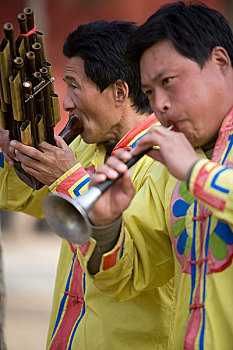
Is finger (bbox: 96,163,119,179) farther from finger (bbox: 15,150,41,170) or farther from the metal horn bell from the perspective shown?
finger (bbox: 15,150,41,170)

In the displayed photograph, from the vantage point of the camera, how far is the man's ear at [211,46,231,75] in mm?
2377

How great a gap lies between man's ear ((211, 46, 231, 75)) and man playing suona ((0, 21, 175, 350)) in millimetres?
397

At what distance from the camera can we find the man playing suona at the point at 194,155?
7.11 ft

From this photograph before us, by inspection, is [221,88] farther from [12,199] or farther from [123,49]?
[12,199]

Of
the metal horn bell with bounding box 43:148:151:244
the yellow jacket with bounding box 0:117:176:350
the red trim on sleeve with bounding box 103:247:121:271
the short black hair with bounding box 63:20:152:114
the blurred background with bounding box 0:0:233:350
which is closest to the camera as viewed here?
the metal horn bell with bounding box 43:148:151:244

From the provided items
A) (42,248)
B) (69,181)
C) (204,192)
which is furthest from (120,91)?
(42,248)

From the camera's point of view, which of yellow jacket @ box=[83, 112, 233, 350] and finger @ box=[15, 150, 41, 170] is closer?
yellow jacket @ box=[83, 112, 233, 350]

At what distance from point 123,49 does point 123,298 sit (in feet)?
4.39

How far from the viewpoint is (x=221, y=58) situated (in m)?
2.38

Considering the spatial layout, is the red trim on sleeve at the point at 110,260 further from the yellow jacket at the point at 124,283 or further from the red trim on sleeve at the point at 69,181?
the red trim on sleeve at the point at 69,181

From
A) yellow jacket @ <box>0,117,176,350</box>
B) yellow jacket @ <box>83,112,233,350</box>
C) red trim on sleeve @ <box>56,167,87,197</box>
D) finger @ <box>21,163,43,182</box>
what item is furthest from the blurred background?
yellow jacket @ <box>83,112,233,350</box>

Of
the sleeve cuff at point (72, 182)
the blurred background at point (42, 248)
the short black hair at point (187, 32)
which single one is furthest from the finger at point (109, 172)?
the blurred background at point (42, 248)

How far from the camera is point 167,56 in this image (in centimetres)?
235

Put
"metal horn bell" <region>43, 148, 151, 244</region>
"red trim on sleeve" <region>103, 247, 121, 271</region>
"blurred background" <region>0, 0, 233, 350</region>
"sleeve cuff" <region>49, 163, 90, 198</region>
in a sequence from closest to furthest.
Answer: "metal horn bell" <region>43, 148, 151, 244</region>, "red trim on sleeve" <region>103, 247, 121, 271</region>, "sleeve cuff" <region>49, 163, 90, 198</region>, "blurred background" <region>0, 0, 233, 350</region>
